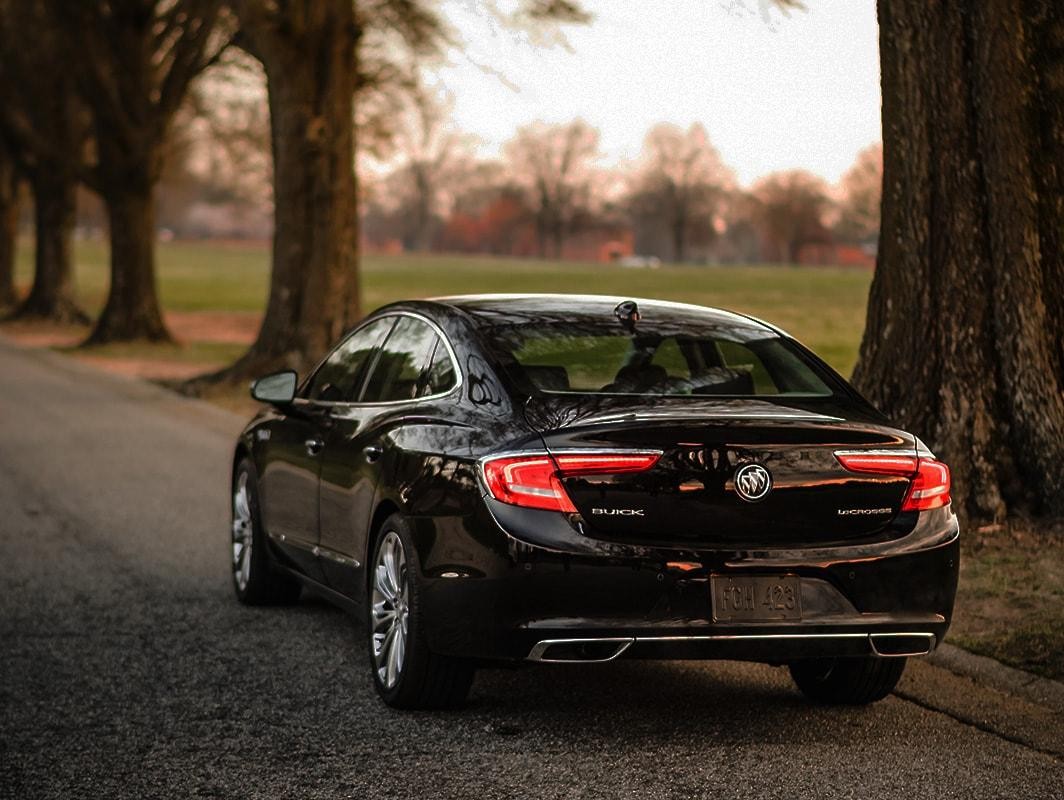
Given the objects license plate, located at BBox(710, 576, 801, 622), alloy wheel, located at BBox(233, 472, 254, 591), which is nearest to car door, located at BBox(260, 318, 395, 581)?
alloy wheel, located at BBox(233, 472, 254, 591)

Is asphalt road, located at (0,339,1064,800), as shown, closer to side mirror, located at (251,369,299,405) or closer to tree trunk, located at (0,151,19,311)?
side mirror, located at (251,369,299,405)

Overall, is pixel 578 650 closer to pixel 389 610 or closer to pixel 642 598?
pixel 642 598

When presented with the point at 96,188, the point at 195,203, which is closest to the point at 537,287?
the point at 96,188

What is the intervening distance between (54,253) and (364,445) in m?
38.7

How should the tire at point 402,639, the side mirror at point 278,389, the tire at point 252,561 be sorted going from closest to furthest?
1. the tire at point 402,639
2. the side mirror at point 278,389
3. the tire at point 252,561

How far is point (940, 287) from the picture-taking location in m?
9.99

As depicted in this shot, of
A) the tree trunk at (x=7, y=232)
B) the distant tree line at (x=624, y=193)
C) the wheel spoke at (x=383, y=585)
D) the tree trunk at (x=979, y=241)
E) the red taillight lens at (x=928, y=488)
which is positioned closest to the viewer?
the red taillight lens at (x=928, y=488)

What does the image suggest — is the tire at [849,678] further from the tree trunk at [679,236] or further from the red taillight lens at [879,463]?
the tree trunk at [679,236]

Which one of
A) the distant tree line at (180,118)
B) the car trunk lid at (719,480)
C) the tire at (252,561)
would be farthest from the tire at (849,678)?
the distant tree line at (180,118)

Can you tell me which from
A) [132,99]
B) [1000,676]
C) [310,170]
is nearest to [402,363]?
[1000,676]

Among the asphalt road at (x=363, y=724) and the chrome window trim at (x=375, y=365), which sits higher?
the chrome window trim at (x=375, y=365)

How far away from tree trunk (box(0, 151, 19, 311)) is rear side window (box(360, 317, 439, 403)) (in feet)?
151

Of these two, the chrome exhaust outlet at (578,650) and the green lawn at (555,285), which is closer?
the chrome exhaust outlet at (578,650)

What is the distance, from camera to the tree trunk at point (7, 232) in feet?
168
